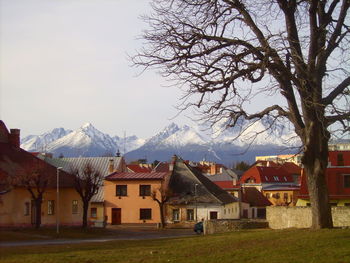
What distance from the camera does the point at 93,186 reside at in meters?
50.9

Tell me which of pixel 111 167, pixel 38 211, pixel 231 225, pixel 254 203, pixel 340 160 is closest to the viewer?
pixel 231 225

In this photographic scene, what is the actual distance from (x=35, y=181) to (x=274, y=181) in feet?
258

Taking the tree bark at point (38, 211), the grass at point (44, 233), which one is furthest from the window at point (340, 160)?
the tree bark at point (38, 211)

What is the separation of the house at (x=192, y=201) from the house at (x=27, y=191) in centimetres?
1632

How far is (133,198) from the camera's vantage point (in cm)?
6775

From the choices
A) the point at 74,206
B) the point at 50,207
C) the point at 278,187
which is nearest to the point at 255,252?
the point at 50,207

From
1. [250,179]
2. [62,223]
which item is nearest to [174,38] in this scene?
[62,223]

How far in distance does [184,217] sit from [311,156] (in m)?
47.8

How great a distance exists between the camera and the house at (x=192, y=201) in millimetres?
68000

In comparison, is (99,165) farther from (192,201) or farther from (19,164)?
(19,164)

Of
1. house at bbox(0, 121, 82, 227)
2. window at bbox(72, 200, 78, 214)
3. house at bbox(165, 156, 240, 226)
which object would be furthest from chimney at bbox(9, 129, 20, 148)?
house at bbox(165, 156, 240, 226)

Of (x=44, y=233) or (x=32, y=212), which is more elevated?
(x=32, y=212)

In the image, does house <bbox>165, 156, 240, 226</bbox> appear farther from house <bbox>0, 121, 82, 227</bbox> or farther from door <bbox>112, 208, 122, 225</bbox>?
house <bbox>0, 121, 82, 227</bbox>

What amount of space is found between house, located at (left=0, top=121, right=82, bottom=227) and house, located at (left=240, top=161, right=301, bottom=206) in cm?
5348
